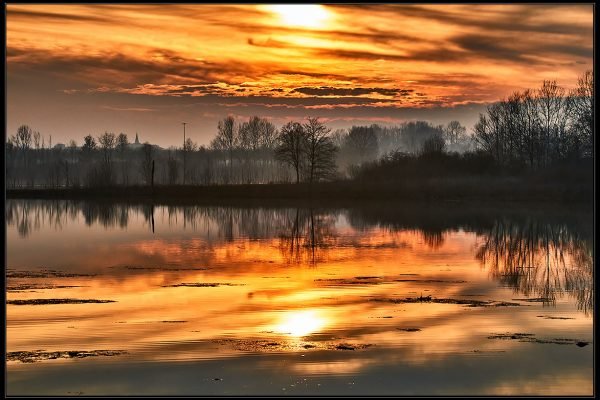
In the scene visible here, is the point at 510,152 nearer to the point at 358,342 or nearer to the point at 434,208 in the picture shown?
the point at 434,208

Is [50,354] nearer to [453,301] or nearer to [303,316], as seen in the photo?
[303,316]

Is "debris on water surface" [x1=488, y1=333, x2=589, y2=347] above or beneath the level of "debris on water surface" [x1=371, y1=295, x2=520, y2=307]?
beneath

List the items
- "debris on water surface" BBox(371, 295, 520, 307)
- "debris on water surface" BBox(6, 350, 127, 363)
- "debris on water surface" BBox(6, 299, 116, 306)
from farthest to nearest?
1. "debris on water surface" BBox(371, 295, 520, 307)
2. "debris on water surface" BBox(6, 299, 116, 306)
3. "debris on water surface" BBox(6, 350, 127, 363)

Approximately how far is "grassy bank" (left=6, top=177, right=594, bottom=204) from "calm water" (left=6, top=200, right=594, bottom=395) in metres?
35.4

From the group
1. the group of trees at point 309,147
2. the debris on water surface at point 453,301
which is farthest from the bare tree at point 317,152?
the debris on water surface at point 453,301

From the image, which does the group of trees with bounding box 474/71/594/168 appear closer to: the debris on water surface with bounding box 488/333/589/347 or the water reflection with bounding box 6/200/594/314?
the water reflection with bounding box 6/200/594/314

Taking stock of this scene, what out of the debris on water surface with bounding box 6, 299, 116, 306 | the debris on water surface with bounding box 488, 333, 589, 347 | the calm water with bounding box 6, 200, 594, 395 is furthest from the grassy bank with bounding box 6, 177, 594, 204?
the debris on water surface with bounding box 6, 299, 116, 306

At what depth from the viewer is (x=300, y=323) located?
66.7 ft

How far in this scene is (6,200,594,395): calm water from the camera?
50.1ft

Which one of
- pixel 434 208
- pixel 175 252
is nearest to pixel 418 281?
pixel 175 252

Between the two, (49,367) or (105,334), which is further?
(105,334)

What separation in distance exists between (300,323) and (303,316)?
108 cm

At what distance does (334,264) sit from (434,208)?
4419cm

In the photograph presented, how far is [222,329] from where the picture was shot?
773 inches
